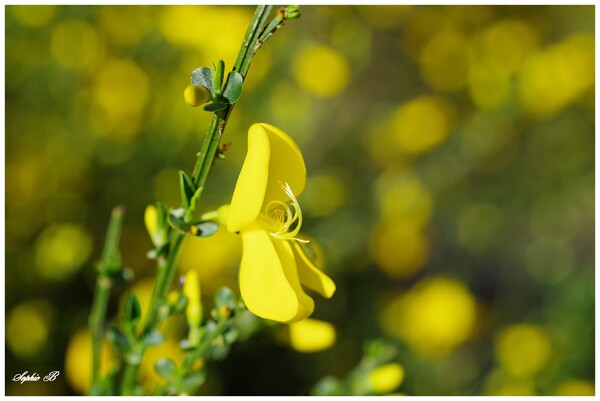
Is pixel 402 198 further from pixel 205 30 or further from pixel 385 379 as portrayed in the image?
pixel 385 379

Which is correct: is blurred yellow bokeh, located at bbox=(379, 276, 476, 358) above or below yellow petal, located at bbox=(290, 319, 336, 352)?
below

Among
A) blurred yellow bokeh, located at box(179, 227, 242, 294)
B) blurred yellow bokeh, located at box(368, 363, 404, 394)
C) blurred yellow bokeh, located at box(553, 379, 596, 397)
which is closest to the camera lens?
blurred yellow bokeh, located at box(368, 363, 404, 394)

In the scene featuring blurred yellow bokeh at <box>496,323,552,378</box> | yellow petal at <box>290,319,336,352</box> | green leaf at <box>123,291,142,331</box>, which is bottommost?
blurred yellow bokeh at <box>496,323,552,378</box>

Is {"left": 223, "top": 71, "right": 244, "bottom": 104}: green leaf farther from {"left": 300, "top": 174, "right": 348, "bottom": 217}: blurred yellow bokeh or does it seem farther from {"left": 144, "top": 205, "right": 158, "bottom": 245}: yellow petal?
{"left": 300, "top": 174, "right": 348, "bottom": 217}: blurred yellow bokeh

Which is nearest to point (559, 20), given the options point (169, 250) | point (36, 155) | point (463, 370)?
point (463, 370)

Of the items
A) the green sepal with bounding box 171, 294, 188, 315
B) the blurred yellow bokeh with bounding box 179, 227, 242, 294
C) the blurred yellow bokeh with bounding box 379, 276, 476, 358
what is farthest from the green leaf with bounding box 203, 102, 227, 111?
the blurred yellow bokeh with bounding box 379, 276, 476, 358

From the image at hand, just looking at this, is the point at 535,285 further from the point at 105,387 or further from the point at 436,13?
the point at 105,387
